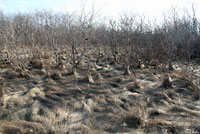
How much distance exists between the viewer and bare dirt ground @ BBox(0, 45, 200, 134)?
3.59 metres

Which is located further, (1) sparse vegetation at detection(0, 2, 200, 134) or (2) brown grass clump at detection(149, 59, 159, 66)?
(2) brown grass clump at detection(149, 59, 159, 66)

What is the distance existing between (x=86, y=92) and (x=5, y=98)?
2.41 m

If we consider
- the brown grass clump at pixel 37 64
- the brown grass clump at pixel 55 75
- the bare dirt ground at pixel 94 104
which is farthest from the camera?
the brown grass clump at pixel 37 64

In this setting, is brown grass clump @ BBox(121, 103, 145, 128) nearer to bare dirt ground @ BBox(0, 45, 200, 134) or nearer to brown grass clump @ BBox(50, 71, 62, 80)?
bare dirt ground @ BBox(0, 45, 200, 134)

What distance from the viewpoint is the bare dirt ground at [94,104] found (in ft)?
11.8

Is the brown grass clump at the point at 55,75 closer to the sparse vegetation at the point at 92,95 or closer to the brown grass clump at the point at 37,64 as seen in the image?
the sparse vegetation at the point at 92,95

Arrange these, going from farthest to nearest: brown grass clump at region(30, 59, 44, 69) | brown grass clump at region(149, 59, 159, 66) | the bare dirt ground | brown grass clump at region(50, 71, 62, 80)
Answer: brown grass clump at region(149, 59, 159, 66)
brown grass clump at region(30, 59, 44, 69)
brown grass clump at region(50, 71, 62, 80)
the bare dirt ground

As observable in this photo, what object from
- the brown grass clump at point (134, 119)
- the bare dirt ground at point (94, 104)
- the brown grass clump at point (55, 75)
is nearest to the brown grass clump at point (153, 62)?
the bare dirt ground at point (94, 104)

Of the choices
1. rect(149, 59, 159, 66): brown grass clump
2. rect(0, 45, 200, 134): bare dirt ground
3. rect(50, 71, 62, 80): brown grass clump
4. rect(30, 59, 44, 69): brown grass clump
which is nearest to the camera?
rect(0, 45, 200, 134): bare dirt ground

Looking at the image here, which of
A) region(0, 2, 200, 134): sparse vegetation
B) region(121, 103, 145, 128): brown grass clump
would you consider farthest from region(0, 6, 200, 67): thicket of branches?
region(121, 103, 145, 128): brown grass clump

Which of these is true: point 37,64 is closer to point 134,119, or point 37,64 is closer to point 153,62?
point 134,119

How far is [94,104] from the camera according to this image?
4.59 meters

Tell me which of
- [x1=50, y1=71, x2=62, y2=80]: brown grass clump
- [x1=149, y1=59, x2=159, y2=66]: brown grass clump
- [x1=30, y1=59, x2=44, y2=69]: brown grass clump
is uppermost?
[x1=30, y1=59, x2=44, y2=69]: brown grass clump

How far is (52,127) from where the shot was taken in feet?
11.1
